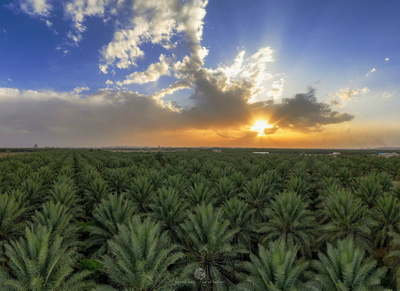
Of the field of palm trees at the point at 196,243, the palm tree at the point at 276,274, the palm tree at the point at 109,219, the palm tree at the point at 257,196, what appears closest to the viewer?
the palm tree at the point at 276,274

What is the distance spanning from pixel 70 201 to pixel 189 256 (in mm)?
15144

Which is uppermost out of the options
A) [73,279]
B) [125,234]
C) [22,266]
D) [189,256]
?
[125,234]

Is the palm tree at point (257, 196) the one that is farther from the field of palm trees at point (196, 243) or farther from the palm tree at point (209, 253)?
the palm tree at point (209, 253)

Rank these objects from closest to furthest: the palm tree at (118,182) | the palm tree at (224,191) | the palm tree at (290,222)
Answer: the palm tree at (290,222)
the palm tree at (224,191)
the palm tree at (118,182)

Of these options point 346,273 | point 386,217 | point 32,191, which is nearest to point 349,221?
point 386,217

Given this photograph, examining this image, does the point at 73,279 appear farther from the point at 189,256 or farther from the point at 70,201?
the point at 70,201

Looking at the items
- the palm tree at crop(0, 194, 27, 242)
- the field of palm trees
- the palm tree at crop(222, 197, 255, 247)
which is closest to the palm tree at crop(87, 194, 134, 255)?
the field of palm trees

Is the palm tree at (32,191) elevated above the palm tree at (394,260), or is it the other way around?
the palm tree at (32,191)

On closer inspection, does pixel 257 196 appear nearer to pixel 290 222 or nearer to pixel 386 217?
pixel 290 222

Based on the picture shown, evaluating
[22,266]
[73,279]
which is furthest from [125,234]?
[22,266]

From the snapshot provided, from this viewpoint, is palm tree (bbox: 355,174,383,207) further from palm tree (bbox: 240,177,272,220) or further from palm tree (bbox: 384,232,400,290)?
palm tree (bbox: 240,177,272,220)

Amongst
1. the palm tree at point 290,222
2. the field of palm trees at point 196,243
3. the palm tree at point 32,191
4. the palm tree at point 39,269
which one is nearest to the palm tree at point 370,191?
the field of palm trees at point 196,243

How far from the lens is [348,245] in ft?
46.2

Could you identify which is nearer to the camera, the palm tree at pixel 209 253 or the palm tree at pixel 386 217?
the palm tree at pixel 209 253
